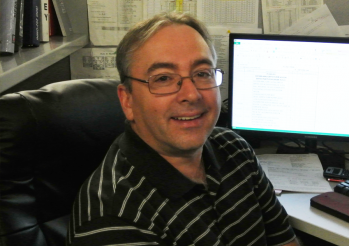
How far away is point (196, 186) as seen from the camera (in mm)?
917

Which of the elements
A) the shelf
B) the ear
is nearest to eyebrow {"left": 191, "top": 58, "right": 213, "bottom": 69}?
the ear

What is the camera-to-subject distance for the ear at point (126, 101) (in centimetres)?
98

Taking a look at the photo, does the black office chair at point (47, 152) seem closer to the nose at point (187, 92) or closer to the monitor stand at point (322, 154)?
the nose at point (187, 92)

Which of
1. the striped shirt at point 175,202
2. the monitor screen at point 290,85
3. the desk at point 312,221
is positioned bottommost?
the desk at point 312,221

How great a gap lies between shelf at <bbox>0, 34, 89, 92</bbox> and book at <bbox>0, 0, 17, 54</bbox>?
25mm

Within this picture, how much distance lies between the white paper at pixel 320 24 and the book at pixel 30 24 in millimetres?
955

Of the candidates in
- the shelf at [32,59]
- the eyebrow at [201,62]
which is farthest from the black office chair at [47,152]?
the eyebrow at [201,62]

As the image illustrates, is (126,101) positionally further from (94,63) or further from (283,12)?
(283,12)

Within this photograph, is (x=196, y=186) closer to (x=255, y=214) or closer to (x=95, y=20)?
(x=255, y=214)

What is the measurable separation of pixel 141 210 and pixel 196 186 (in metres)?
0.17

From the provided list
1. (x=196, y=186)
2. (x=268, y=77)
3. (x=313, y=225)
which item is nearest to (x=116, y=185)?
(x=196, y=186)

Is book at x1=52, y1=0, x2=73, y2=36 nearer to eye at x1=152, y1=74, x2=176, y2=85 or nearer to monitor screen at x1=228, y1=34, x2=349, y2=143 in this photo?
monitor screen at x1=228, y1=34, x2=349, y2=143

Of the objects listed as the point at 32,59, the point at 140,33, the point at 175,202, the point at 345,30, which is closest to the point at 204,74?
the point at 140,33

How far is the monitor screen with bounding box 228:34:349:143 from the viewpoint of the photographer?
1334 millimetres
